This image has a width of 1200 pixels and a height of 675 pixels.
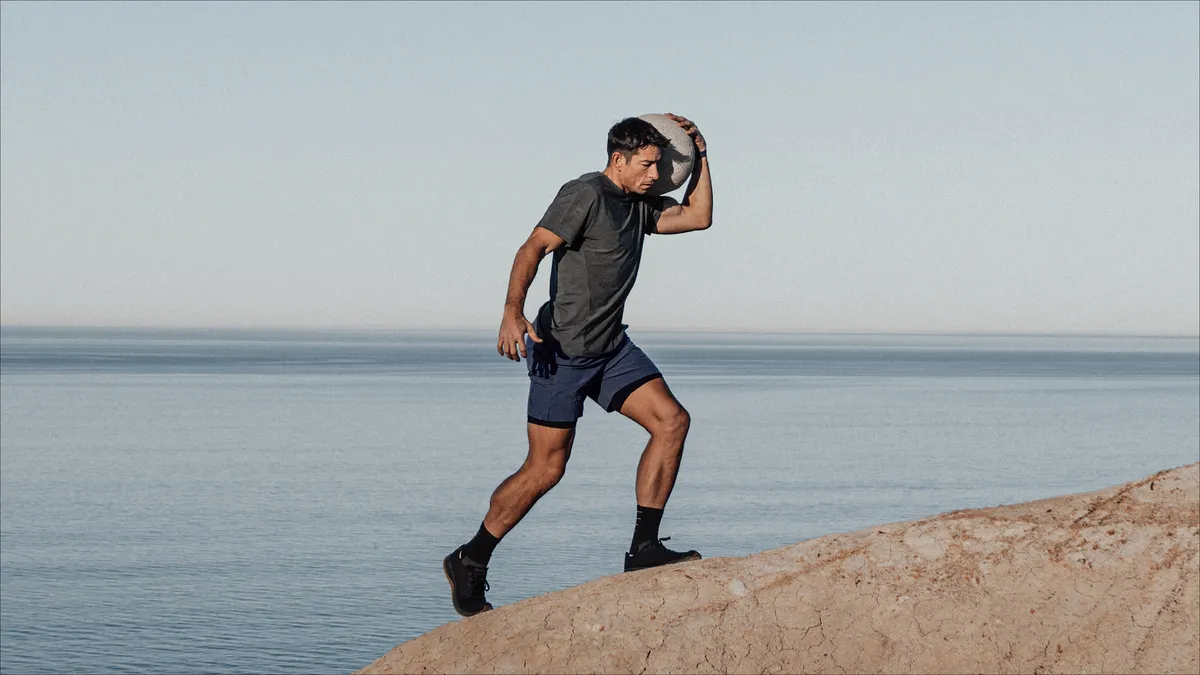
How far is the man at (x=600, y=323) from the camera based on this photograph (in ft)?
21.8

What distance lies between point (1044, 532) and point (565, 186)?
8.69 ft

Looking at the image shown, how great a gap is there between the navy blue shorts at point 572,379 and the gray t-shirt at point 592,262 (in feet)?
0.19

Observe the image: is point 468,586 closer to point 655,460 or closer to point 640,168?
point 655,460

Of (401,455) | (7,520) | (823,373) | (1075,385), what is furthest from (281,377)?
(7,520)

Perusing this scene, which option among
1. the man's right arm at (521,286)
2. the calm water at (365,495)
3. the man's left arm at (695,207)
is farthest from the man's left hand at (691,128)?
the calm water at (365,495)

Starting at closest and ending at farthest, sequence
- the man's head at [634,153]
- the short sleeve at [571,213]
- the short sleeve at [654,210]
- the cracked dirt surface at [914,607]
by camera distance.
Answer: the cracked dirt surface at [914,607], the short sleeve at [571,213], the man's head at [634,153], the short sleeve at [654,210]

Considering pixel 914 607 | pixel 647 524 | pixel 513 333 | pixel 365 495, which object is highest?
pixel 513 333

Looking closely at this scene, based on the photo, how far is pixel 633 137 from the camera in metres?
6.74

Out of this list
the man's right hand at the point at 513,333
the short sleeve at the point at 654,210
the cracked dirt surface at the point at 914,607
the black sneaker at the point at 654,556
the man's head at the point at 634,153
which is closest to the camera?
the cracked dirt surface at the point at 914,607

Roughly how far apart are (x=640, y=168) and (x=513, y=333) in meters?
1.01

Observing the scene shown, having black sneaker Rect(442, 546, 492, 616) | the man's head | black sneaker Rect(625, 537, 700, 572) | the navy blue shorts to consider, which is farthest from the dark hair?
black sneaker Rect(442, 546, 492, 616)

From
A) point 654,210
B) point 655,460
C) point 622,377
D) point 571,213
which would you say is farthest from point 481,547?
point 654,210

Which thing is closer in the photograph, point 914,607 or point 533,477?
point 914,607

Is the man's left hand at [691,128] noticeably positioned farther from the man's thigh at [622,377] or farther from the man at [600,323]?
the man's thigh at [622,377]
